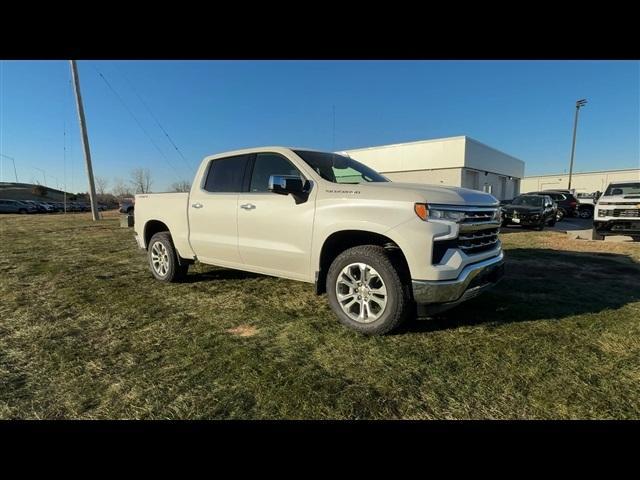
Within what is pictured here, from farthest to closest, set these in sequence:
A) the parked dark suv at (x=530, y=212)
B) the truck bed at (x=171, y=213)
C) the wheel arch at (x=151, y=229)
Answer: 1. the parked dark suv at (x=530, y=212)
2. the wheel arch at (x=151, y=229)
3. the truck bed at (x=171, y=213)

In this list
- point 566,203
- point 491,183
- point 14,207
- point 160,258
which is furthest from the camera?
point 491,183

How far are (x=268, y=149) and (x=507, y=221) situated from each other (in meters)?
12.9

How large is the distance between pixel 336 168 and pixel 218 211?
1623mm

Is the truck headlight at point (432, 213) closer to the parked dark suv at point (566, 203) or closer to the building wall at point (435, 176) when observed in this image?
the parked dark suv at point (566, 203)

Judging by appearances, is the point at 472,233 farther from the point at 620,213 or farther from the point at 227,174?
the point at 620,213

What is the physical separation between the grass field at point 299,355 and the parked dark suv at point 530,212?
9393 mm

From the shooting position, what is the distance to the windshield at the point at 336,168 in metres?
4.10

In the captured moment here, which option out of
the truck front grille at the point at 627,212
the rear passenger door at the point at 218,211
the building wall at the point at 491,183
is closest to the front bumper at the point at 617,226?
the truck front grille at the point at 627,212

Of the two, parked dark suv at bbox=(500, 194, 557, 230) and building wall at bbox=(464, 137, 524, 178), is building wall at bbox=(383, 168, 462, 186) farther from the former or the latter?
parked dark suv at bbox=(500, 194, 557, 230)

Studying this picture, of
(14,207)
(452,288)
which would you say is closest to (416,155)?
(452,288)

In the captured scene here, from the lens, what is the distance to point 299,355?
9.94ft

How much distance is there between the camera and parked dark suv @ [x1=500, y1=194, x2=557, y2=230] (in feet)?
45.0
